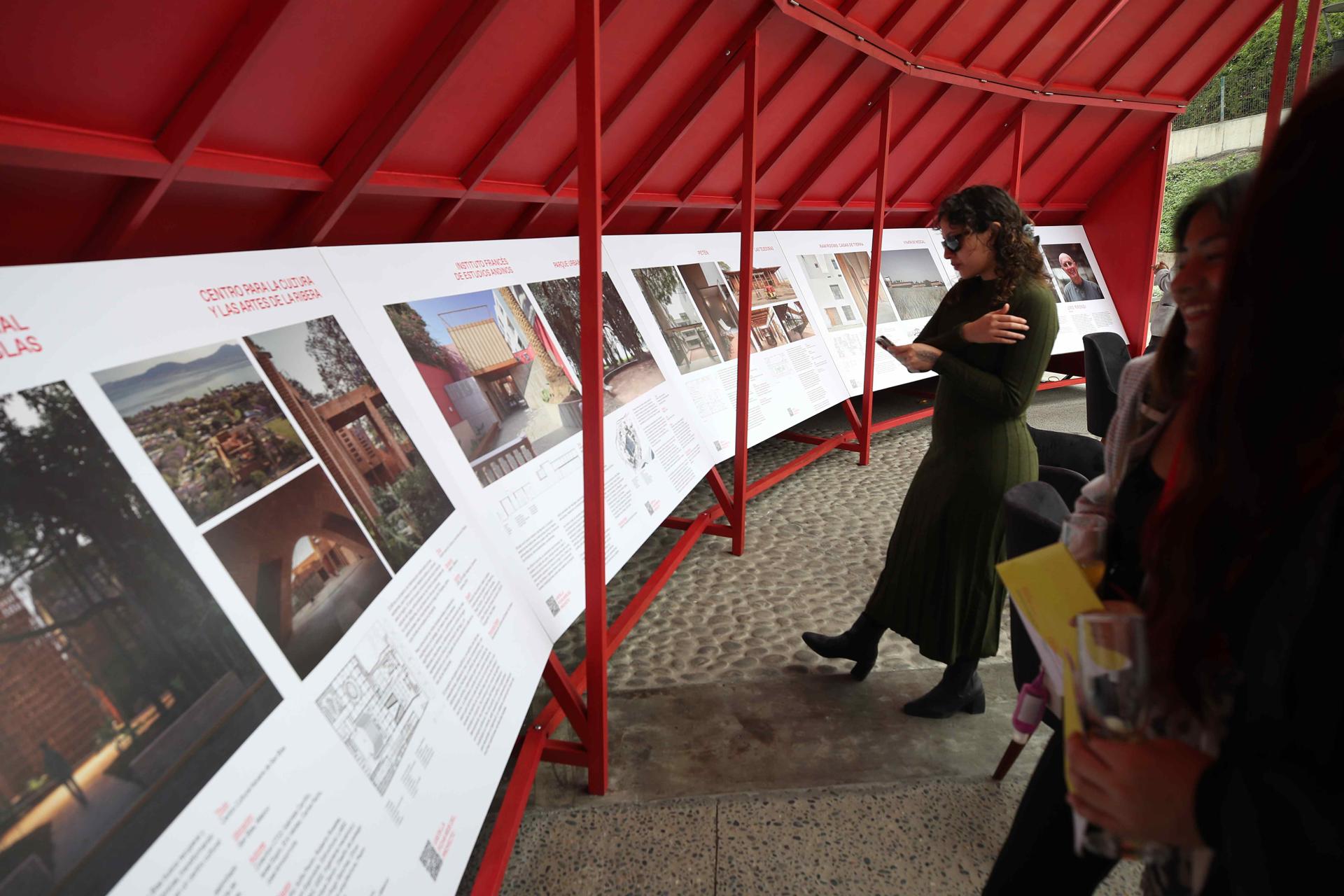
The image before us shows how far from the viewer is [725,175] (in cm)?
497

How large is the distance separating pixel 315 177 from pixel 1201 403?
2185mm

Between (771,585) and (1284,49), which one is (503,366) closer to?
(771,585)

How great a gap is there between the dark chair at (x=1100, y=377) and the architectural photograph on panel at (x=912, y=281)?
233cm

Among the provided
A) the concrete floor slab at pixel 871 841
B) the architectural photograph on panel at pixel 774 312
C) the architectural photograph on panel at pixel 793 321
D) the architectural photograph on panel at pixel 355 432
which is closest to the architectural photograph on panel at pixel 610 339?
the architectural photograph on panel at pixel 355 432

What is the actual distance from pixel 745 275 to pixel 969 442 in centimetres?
164

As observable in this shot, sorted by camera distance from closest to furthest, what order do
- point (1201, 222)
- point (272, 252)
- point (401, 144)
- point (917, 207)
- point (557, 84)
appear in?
point (1201, 222) < point (272, 252) < point (401, 144) < point (557, 84) < point (917, 207)

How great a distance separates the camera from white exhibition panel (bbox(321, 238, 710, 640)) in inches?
86.4

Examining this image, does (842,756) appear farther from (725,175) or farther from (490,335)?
(725,175)

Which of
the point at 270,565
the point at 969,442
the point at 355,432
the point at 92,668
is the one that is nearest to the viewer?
the point at 92,668

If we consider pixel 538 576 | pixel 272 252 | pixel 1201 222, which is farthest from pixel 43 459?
pixel 1201 222

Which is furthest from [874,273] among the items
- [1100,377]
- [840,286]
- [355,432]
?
[355,432]

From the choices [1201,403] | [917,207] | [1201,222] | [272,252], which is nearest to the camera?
[1201,403]

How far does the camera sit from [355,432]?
5.87ft

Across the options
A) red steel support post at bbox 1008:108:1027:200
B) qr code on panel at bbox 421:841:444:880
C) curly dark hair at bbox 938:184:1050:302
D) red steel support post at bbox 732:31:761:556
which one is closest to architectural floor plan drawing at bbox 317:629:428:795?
qr code on panel at bbox 421:841:444:880
